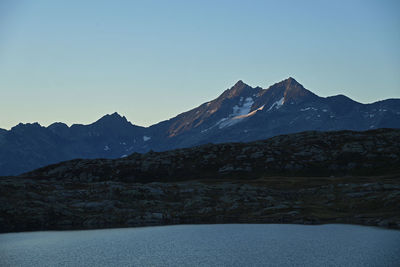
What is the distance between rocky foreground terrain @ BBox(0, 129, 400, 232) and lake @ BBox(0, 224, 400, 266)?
10773 millimetres

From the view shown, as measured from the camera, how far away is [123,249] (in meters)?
76.8

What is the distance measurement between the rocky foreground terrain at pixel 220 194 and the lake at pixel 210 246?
1077 centimetres

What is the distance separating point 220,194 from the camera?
5153 inches

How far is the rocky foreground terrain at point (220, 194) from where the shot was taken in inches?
4210

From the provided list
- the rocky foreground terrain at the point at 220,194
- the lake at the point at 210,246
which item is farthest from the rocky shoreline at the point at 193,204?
the lake at the point at 210,246

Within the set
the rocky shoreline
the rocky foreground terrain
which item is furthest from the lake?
the rocky foreground terrain

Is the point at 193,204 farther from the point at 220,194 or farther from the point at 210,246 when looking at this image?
the point at 210,246

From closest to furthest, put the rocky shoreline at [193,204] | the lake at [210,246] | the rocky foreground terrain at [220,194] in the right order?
the lake at [210,246]
the rocky shoreline at [193,204]
the rocky foreground terrain at [220,194]

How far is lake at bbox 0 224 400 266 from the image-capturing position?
6538 centimetres

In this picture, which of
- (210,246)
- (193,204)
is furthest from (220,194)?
(210,246)

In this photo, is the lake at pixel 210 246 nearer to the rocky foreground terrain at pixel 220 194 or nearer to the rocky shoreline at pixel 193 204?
the rocky shoreline at pixel 193 204

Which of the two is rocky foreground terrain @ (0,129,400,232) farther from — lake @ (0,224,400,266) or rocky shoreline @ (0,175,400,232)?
lake @ (0,224,400,266)

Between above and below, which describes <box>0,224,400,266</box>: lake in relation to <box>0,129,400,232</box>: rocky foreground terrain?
below

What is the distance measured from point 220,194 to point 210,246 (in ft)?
175
